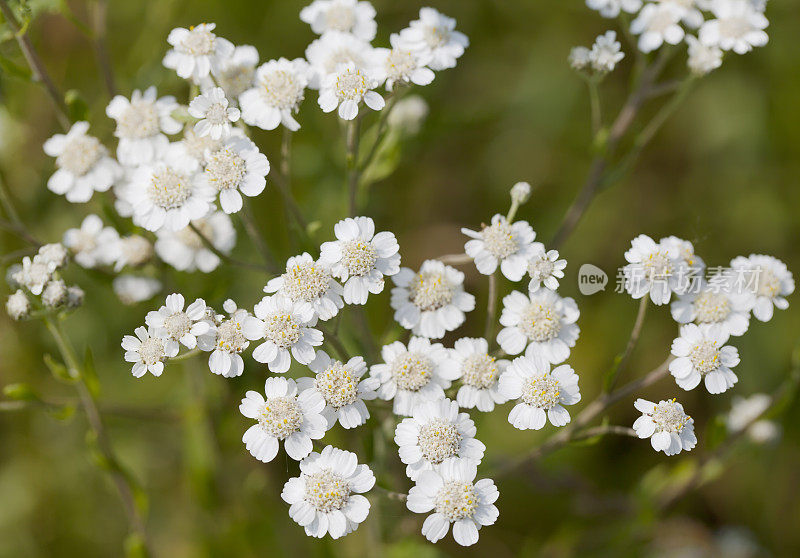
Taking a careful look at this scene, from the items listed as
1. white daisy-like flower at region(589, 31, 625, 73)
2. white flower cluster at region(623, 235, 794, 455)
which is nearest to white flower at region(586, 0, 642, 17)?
white daisy-like flower at region(589, 31, 625, 73)

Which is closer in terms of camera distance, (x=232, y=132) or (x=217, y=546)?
Result: (x=232, y=132)

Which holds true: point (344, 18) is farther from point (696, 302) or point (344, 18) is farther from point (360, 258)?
point (696, 302)

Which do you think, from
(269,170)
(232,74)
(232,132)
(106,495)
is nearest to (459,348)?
(269,170)

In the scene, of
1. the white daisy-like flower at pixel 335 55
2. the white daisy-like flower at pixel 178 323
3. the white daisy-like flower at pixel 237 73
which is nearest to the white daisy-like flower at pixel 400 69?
the white daisy-like flower at pixel 335 55

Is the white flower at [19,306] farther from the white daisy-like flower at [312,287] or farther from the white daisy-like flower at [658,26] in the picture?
the white daisy-like flower at [658,26]

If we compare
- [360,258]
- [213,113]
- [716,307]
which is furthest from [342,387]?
[716,307]

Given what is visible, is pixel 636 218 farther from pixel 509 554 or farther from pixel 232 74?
pixel 232 74

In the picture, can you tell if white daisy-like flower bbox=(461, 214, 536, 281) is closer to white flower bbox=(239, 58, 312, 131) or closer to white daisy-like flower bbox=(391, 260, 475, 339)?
white daisy-like flower bbox=(391, 260, 475, 339)
